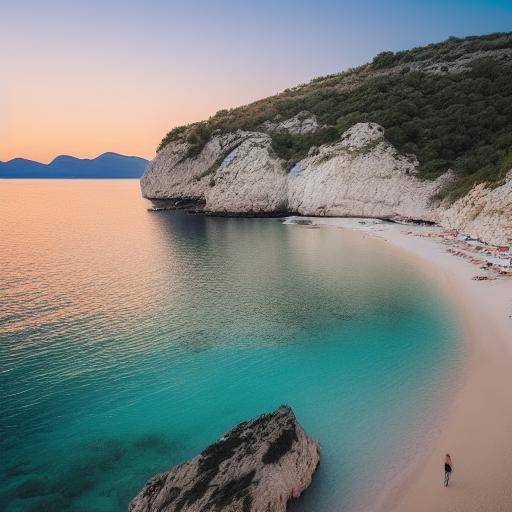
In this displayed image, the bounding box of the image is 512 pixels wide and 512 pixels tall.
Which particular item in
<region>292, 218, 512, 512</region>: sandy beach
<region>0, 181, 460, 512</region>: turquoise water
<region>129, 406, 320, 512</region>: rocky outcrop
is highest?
<region>129, 406, 320, 512</region>: rocky outcrop

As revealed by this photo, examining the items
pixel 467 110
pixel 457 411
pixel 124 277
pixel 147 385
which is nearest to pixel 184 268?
pixel 124 277

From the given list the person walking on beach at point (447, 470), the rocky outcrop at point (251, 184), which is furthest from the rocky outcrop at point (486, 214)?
the person walking on beach at point (447, 470)

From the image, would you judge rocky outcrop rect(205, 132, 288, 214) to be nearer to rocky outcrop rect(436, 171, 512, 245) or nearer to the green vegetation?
the green vegetation

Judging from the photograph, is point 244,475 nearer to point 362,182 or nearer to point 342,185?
point 362,182

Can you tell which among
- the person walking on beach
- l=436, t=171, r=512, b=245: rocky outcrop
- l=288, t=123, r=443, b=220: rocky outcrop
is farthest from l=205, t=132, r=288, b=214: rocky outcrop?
the person walking on beach

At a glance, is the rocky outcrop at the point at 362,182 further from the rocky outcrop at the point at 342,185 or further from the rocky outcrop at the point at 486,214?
the rocky outcrop at the point at 486,214
